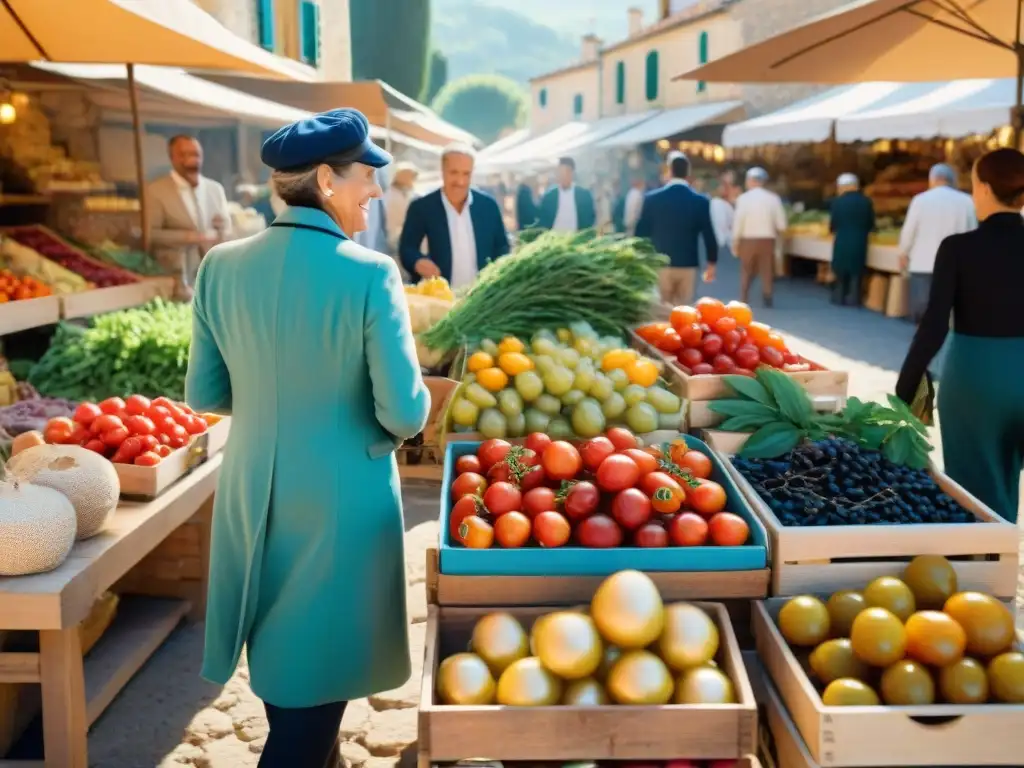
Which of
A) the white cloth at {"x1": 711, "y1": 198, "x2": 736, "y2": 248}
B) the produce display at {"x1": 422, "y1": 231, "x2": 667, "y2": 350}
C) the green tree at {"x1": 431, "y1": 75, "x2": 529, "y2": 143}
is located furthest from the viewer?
the green tree at {"x1": 431, "y1": 75, "x2": 529, "y2": 143}

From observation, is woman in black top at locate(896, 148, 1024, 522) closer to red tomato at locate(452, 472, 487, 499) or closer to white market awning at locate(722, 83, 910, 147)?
red tomato at locate(452, 472, 487, 499)

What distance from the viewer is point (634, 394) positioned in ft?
12.4

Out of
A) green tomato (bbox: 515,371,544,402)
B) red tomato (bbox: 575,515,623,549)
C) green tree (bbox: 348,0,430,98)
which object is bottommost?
red tomato (bbox: 575,515,623,549)

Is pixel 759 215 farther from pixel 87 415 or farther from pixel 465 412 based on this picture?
pixel 87 415

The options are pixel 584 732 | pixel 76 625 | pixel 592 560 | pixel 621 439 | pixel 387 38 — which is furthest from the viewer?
pixel 387 38

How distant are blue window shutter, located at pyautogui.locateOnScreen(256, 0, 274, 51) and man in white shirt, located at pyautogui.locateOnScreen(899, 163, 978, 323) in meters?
9.69

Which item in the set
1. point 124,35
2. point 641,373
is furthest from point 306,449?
point 124,35

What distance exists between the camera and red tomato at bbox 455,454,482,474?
10.6 feet

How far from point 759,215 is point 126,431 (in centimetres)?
1150

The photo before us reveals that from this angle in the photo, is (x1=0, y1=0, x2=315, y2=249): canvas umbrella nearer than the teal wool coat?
No

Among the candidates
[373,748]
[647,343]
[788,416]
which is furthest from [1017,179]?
[373,748]

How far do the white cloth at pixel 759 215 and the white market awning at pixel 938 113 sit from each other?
140cm

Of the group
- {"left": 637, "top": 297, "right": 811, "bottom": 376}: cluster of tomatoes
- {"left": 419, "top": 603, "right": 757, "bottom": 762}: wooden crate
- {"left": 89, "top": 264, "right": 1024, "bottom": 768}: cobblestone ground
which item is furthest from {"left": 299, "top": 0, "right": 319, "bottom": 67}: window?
{"left": 419, "top": 603, "right": 757, "bottom": 762}: wooden crate

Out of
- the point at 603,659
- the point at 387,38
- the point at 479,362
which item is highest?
the point at 387,38
